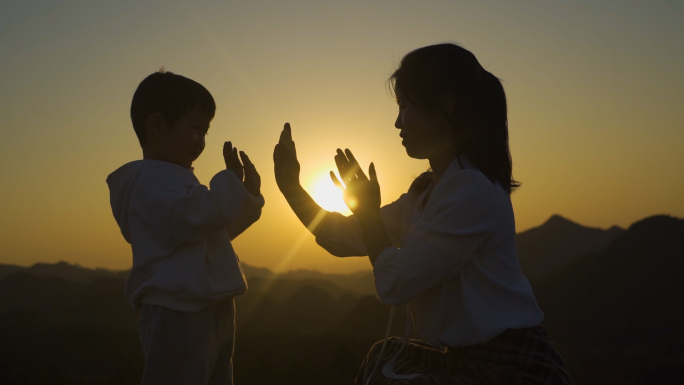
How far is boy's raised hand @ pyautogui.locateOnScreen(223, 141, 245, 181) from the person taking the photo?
278 cm

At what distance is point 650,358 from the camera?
7164 mm

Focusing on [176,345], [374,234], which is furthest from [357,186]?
[176,345]

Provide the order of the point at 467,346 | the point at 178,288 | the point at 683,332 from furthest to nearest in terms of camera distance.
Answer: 1. the point at 683,332
2. the point at 178,288
3. the point at 467,346

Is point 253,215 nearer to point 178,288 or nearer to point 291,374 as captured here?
point 178,288

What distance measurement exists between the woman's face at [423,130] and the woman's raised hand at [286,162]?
72cm

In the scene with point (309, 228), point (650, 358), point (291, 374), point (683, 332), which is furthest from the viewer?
point (683, 332)

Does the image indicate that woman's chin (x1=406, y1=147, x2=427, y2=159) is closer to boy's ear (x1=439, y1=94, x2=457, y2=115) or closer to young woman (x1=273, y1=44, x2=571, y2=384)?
young woman (x1=273, y1=44, x2=571, y2=384)

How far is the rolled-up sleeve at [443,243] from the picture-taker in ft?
6.48

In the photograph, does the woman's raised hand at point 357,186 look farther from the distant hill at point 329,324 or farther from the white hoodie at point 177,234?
the distant hill at point 329,324

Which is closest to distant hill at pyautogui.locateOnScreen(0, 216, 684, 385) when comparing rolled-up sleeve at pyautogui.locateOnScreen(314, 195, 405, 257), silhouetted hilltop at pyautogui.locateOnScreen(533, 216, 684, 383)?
silhouetted hilltop at pyautogui.locateOnScreen(533, 216, 684, 383)

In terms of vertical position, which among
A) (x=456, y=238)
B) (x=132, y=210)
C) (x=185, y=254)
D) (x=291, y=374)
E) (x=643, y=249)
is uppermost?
(x=132, y=210)

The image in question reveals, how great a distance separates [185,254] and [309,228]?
2.31ft

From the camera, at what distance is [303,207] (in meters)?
2.84

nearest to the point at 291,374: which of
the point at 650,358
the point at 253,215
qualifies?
the point at 253,215
